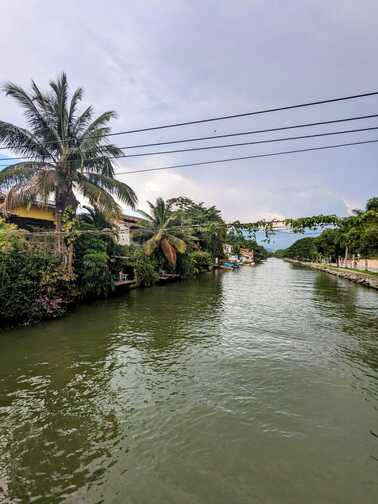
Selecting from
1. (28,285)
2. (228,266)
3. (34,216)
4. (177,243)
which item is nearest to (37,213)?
(34,216)

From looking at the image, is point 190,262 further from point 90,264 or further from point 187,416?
point 187,416

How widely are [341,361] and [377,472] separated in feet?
14.5

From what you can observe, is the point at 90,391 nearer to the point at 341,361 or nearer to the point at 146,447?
the point at 146,447

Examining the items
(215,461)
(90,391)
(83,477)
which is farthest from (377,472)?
(90,391)

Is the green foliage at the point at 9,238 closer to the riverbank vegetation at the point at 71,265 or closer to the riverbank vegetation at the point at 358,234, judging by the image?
the riverbank vegetation at the point at 71,265

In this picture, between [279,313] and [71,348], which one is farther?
[279,313]

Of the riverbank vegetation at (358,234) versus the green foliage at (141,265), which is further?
the green foliage at (141,265)

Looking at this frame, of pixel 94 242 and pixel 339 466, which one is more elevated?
pixel 94 242

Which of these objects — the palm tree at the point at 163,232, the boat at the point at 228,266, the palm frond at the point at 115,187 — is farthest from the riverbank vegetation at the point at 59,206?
the boat at the point at 228,266

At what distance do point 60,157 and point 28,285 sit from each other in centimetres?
668

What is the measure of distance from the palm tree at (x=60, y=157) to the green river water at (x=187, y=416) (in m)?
6.25

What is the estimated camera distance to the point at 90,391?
6.00 metres

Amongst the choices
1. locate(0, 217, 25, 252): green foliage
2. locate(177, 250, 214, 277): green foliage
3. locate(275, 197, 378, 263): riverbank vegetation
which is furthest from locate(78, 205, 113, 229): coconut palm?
locate(275, 197, 378, 263): riverbank vegetation

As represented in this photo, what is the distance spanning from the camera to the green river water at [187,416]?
3594 millimetres
